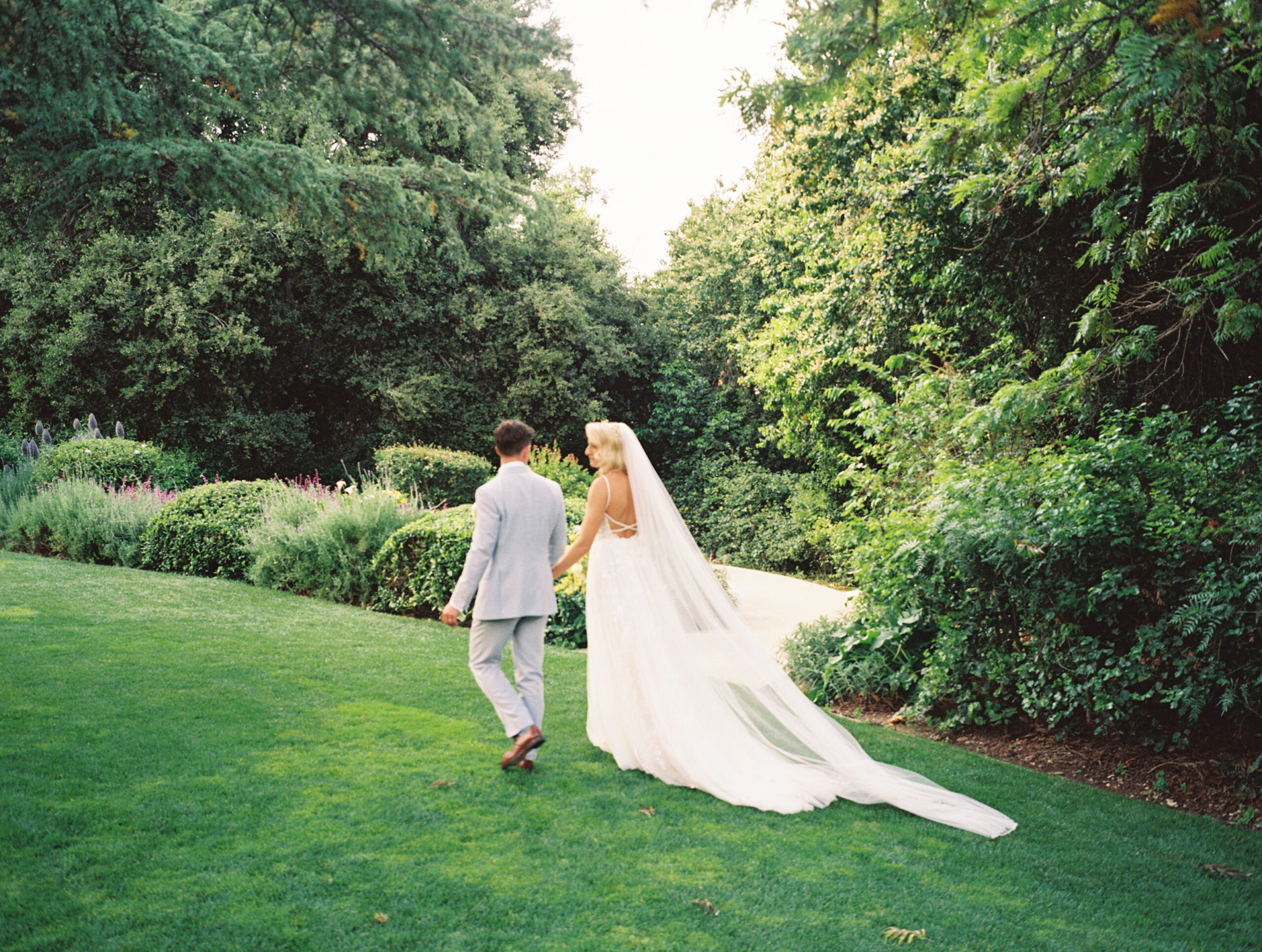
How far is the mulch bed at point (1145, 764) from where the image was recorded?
500cm

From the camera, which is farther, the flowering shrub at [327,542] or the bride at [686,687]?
the flowering shrub at [327,542]

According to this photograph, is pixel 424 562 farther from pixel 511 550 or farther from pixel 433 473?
pixel 433 473

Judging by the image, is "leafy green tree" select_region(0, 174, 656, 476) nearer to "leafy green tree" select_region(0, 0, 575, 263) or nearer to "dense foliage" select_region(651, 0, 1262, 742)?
"dense foliage" select_region(651, 0, 1262, 742)

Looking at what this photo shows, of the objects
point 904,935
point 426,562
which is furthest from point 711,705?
point 426,562

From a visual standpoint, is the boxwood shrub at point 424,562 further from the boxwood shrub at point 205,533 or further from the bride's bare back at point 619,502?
the bride's bare back at point 619,502

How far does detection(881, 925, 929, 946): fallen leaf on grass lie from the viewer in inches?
126

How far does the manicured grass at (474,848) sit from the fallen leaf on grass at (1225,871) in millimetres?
57

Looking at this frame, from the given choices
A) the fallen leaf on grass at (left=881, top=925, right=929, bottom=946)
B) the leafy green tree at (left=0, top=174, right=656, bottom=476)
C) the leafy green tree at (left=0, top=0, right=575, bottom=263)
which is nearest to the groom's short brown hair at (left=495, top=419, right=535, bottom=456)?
the leafy green tree at (left=0, top=0, right=575, bottom=263)

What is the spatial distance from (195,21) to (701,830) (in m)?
6.23

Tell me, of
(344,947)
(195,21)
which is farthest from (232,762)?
(195,21)

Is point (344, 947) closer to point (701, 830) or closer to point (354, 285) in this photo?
point (701, 830)

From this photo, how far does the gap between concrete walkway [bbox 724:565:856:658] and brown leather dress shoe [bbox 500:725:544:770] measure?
373 cm

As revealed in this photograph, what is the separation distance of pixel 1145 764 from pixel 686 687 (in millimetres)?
3056

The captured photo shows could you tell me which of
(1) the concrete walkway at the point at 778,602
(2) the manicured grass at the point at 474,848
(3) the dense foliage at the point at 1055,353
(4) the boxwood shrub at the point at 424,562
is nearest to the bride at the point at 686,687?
(2) the manicured grass at the point at 474,848
